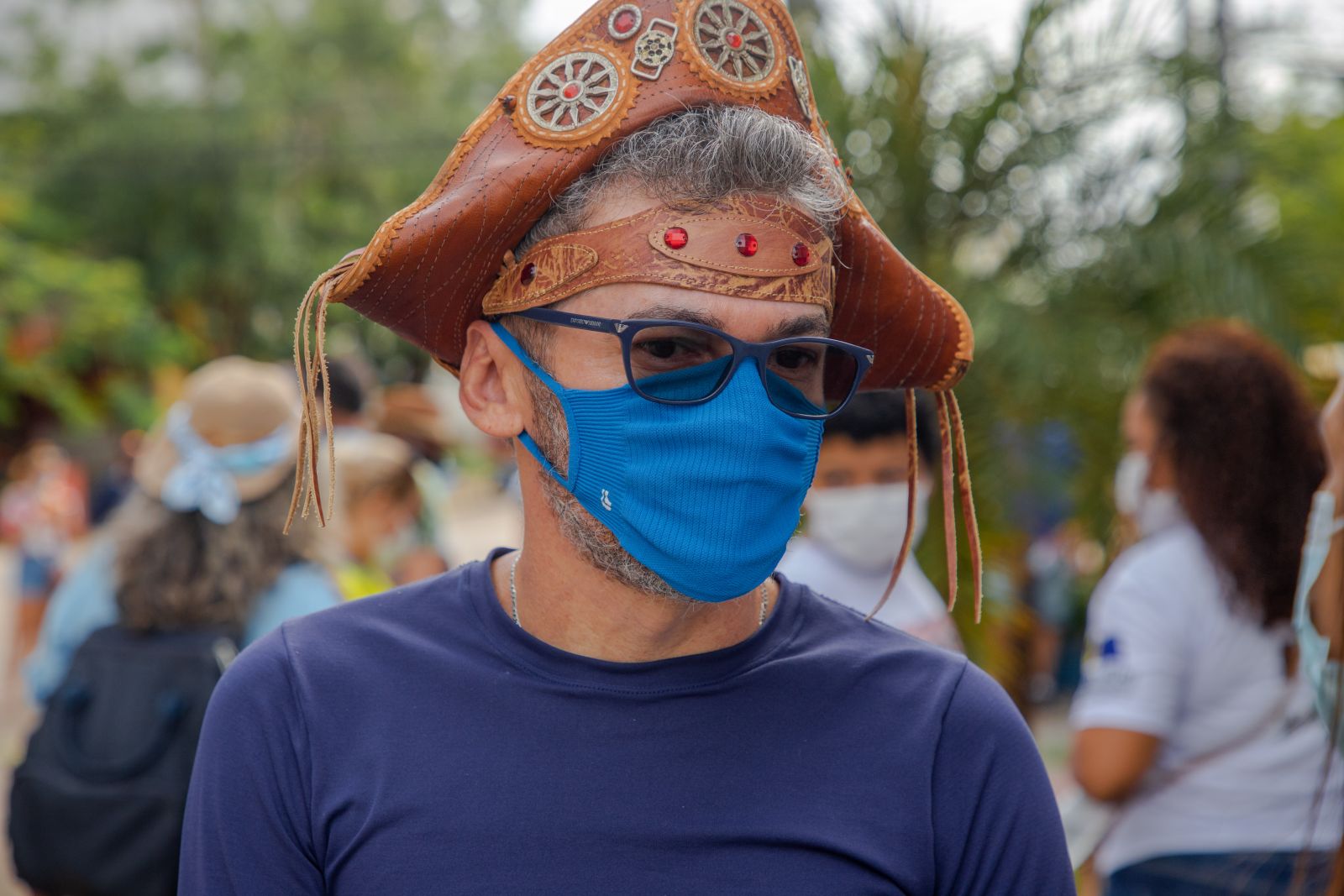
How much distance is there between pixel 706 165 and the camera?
1591 millimetres

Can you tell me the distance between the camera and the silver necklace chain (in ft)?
5.66

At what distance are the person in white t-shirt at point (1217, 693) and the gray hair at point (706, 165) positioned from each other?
1716mm

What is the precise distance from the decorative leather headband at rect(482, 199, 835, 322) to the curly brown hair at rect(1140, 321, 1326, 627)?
173 cm

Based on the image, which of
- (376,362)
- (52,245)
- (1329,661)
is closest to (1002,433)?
(1329,661)

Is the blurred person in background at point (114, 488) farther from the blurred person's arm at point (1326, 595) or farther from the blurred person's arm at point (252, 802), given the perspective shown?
the blurred person's arm at point (1326, 595)

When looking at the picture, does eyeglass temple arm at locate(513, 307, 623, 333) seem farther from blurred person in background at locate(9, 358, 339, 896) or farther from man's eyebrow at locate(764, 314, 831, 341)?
blurred person in background at locate(9, 358, 339, 896)

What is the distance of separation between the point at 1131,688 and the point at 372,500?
8.73ft

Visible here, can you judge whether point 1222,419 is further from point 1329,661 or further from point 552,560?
point 552,560

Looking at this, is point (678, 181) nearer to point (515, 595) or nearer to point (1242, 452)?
point (515, 595)

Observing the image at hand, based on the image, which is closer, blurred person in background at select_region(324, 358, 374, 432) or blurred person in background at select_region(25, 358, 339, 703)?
blurred person in background at select_region(25, 358, 339, 703)

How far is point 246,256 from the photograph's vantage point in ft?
67.7

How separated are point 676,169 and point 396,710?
2.51 ft

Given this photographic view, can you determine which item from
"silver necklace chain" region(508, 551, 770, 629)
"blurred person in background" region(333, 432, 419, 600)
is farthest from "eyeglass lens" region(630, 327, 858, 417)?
"blurred person in background" region(333, 432, 419, 600)

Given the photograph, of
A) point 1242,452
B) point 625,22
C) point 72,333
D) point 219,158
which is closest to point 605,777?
point 625,22
